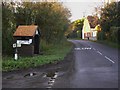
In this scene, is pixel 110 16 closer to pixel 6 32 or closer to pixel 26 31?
pixel 6 32

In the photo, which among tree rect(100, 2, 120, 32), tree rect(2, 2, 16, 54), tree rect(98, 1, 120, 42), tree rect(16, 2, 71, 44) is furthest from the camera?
tree rect(100, 2, 120, 32)

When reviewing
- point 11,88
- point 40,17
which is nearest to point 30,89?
point 11,88

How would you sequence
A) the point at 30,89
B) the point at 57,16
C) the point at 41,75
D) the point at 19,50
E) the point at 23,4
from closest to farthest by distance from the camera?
the point at 30,89, the point at 41,75, the point at 19,50, the point at 23,4, the point at 57,16

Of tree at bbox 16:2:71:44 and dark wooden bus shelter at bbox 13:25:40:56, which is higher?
tree at bbox 16:2:71:44

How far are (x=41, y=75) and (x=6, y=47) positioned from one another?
13.0m

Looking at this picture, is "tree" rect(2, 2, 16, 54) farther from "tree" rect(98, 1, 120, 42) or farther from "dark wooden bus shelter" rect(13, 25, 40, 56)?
"tree" rect(98, 1, 120, 42)

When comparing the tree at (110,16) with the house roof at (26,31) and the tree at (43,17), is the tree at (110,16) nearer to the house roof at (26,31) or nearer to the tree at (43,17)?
the tree at (43,17)

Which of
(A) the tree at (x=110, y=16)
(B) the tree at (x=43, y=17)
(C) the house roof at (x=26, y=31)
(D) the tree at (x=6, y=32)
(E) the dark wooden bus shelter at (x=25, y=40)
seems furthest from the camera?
(A) the tree at (x=110, y=16)

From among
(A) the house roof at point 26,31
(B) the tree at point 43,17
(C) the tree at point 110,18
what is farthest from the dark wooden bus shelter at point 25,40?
(C) the tree at point 110,18

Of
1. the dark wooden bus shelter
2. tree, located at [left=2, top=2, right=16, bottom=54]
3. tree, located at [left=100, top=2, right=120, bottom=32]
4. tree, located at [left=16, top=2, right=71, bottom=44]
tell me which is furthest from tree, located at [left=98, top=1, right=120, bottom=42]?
the dark wooden bus shelter

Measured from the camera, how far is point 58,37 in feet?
163

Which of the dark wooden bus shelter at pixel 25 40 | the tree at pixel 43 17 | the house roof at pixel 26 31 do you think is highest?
the tree at pixel 43 17

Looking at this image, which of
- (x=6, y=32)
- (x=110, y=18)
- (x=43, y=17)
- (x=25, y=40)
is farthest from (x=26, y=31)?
(x=110, y=18)

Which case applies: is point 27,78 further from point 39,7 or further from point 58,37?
point 58,37
